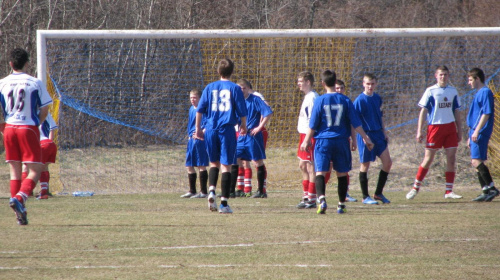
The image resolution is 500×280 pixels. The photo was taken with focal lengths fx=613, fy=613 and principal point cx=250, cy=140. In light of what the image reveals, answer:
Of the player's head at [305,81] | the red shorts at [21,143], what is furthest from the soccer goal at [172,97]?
the red shorts at [21,143]

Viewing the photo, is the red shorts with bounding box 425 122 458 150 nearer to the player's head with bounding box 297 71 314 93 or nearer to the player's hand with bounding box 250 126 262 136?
the player's head with bounding box 297 71 314 93

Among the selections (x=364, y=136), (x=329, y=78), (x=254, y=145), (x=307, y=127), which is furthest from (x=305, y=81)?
(x=254, y=145)

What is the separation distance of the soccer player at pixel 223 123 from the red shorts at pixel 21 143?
1973 mm

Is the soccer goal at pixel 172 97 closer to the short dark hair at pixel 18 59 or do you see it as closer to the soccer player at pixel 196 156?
the soccer player at pixel 196 156

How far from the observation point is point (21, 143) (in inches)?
269

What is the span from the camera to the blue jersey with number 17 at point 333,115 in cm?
762

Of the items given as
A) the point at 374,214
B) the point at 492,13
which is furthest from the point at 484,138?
the point at 492,13

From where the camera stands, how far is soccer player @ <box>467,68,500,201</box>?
9.37m

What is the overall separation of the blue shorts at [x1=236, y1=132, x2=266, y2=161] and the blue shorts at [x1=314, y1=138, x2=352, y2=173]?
283 centimetres

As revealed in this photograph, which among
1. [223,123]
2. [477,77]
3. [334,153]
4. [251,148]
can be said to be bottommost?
[251,148]

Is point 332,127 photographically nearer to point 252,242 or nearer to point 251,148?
point 252,242

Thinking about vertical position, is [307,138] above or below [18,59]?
below

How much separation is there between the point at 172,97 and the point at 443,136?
608 centimetres

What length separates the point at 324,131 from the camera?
7688mm
